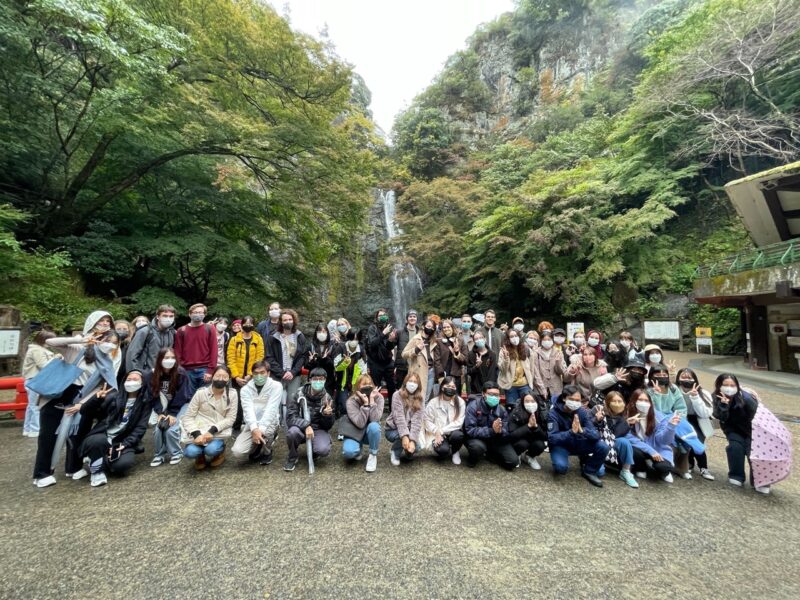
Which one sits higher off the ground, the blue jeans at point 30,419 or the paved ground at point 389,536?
the blue jeans at point 30,419

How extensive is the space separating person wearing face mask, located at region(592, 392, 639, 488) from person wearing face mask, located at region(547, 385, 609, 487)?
0.13m

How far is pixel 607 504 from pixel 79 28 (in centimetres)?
1120

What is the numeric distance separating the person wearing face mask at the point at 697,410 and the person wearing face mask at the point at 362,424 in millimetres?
3621

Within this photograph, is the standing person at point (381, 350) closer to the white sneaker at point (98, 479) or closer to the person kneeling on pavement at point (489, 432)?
the person kneeling on pavement at point (489, 432)

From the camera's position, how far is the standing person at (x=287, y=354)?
4.96 m

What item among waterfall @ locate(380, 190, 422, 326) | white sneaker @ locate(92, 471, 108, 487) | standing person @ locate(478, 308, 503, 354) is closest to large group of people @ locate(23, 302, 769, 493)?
white sneaker @ locate(92, 471, 108, 487)

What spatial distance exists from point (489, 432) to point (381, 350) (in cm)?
219

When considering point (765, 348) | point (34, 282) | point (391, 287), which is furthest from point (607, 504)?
point (391, 287)

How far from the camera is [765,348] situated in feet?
35.5

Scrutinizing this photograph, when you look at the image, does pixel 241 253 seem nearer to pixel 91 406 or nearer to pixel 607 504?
pixel 91 406

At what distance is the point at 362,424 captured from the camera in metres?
4.16

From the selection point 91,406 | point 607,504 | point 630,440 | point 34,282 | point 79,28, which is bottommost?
point 607,504

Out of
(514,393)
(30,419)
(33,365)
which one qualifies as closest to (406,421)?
(514,393)

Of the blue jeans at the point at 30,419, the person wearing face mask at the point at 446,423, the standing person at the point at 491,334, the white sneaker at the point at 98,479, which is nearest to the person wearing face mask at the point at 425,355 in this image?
the person wearing face mask at the point at 446,423
